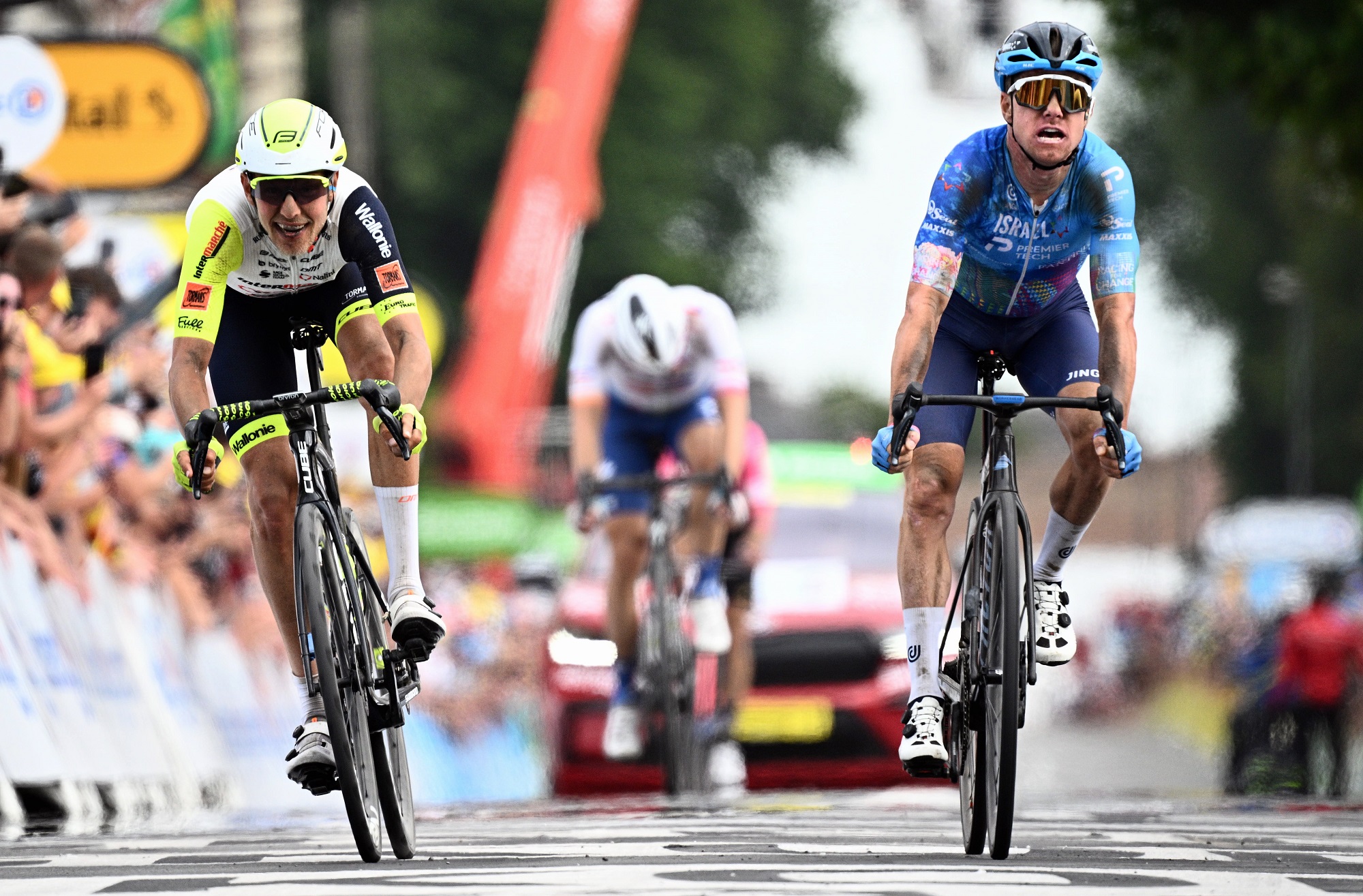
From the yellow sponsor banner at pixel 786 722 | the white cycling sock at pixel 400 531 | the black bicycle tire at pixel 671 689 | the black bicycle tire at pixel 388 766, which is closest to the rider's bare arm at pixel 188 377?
the black bicycle tire at pixel 388 766

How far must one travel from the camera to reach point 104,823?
416 inches

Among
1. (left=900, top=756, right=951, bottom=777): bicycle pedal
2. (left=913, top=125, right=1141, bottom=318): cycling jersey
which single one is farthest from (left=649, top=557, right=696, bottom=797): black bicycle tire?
(left=913, top=125, right=1141, bottom=318): cycling jersey

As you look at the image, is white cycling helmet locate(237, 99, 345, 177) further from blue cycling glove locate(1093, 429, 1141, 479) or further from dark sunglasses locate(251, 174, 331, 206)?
blue cycling glove locate(1093, 429, 1141, 479)

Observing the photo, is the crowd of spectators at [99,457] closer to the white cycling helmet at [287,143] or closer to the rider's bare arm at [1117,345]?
the white cycling helmet at [287,143]

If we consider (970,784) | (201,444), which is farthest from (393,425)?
(970,784)

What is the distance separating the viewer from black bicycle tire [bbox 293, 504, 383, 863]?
691 centimetres

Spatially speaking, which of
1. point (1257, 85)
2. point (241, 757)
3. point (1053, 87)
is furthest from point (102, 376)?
point (1257, 85)

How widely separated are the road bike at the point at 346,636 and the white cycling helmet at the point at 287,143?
2.20 feet

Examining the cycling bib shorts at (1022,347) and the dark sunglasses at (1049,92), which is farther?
the cycling bib shorts at (1022,347)

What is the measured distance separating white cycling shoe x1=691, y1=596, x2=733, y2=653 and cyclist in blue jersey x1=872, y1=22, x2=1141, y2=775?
13.0 feet

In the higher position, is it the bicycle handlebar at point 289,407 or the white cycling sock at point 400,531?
the bicycle handlebar at point 289,407

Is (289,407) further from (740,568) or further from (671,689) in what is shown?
(740,568)

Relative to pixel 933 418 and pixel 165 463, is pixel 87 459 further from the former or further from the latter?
pixel 933 418

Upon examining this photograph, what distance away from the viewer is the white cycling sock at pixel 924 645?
778 cm
